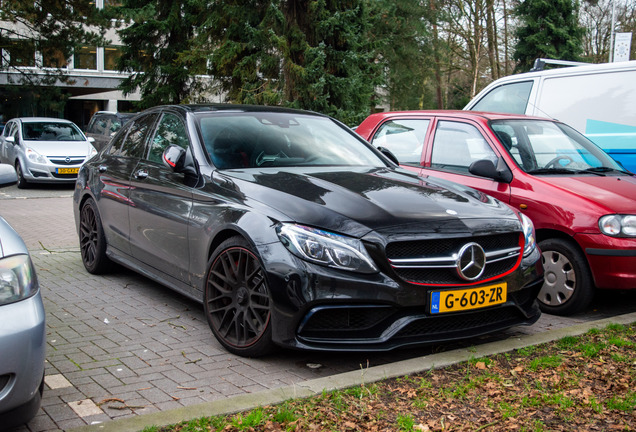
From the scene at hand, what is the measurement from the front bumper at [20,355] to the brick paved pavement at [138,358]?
44 centimetres

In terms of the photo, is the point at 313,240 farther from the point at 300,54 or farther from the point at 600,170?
the point at 300,54

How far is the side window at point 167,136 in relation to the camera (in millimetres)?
5426

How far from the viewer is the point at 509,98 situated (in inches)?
361

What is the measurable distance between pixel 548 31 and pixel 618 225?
36802 millimetres

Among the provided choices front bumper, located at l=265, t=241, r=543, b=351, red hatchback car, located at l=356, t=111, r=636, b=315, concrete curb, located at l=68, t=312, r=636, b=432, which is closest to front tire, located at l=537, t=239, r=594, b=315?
red hatchback car, located at l=356, t=111, r=636, b=315

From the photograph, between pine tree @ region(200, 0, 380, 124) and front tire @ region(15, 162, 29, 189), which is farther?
pine tree @ region(200, 0, 380, 124)

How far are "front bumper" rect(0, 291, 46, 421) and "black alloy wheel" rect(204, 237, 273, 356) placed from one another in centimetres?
141

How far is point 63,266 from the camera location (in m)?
7.25

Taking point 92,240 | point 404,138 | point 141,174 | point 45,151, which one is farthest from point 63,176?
point 141,174

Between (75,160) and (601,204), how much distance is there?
44.1 feet

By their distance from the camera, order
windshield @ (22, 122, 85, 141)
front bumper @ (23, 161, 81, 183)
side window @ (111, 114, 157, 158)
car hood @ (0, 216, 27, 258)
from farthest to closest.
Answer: windshield @ (22, 122, 85, 141), front bumper @ (23, 161, 81, 183), side window @ (111, 114, 157, 158), car hood @ (0, 216, 27, 258)

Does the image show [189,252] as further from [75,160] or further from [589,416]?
[75,160]

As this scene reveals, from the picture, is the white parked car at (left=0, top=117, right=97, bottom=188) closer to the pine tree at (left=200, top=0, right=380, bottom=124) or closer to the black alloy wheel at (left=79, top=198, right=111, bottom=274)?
the pine tree at (left=200, top=0, right=380, bottom=124)

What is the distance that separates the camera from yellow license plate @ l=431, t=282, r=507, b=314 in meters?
4.06
